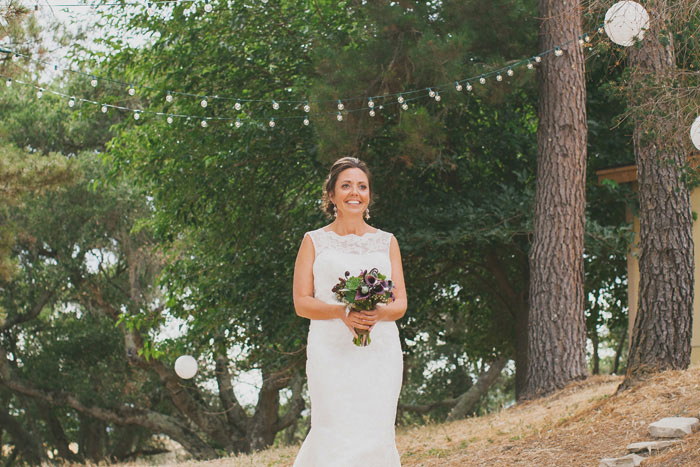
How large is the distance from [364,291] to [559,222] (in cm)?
614

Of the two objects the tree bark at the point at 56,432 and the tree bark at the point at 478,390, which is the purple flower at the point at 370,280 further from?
the tree bark at the point at 56,432

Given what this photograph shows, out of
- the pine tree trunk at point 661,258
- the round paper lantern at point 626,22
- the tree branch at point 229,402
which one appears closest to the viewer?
the round paper lantern at point 626,22

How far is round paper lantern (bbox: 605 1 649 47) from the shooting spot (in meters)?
5.86

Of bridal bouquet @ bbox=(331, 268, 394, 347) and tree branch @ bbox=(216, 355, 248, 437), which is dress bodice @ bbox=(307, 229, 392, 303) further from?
tree branch @ bbox=(216, 355, 248, 437)

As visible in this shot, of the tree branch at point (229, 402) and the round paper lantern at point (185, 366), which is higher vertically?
the round paper lantern at point (185, 366)

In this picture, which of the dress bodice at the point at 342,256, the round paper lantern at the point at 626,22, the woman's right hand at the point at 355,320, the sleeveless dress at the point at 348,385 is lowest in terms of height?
the sleeveless dress at the point at 348,385

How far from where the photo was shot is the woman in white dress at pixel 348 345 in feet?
12.6

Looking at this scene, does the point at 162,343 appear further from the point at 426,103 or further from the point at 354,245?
the point at 354,245

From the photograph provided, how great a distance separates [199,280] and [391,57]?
4637mm

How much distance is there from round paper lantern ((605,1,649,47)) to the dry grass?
2.79 metres

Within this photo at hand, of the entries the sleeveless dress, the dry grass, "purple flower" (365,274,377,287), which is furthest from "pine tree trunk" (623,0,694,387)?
"purple flower" (365,274,377,287)

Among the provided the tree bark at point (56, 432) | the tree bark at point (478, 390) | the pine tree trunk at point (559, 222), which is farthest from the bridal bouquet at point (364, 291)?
the tree bark at point (56, 432)

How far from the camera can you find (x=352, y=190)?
412 centimetres

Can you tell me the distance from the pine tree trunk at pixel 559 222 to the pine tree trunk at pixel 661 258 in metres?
1.82
